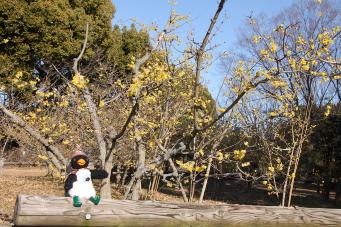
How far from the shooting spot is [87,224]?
8.16ft

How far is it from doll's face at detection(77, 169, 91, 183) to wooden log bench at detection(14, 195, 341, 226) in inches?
22.7

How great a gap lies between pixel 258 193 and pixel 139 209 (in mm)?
16078

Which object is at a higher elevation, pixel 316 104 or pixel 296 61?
pixel 316 104

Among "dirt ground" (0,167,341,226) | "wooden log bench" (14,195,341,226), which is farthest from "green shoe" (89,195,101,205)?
"dirt ground" (0,167,341,226)

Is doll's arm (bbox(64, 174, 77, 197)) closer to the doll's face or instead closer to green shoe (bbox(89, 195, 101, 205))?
the doll's face

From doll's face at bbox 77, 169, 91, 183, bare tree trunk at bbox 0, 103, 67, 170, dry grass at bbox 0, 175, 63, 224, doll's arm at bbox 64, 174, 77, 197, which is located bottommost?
dry grass at bbox 0, 175, 63, 224

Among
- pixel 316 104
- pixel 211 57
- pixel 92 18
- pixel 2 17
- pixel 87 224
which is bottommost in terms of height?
pixel 87 224

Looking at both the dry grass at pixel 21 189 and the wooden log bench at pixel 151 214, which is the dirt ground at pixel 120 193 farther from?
the wooden log bench at pixel 151 214

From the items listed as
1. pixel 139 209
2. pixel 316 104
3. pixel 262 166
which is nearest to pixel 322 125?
pixel 316 104

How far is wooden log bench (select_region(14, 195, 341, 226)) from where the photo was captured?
239 cm

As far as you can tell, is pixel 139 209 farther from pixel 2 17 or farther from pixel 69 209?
pixel 2 17

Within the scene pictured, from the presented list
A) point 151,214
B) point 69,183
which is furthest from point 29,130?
point 151,214

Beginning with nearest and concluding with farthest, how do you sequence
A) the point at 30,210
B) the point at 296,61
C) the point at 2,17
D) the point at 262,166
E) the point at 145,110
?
the point at 30,210, the point at 296,61, the point at 145,110, the point at 262,166, the point at 2,17

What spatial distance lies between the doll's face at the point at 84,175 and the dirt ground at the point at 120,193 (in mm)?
4660
